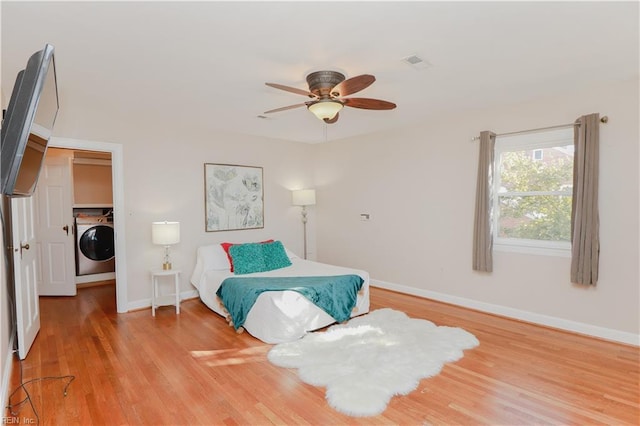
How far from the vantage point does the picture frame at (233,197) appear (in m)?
4.86

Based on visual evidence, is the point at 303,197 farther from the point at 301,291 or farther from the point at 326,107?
the point at 326,107

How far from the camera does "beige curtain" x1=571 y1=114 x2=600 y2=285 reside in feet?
10.5

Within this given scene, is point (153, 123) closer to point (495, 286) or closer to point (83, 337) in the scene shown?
point (83, 337)

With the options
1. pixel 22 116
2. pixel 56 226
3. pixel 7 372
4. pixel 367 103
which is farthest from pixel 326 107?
pixel 56 226

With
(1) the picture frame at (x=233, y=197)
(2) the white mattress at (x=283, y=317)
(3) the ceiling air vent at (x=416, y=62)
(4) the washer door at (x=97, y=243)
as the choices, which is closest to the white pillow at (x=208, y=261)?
(1) the picture frame at (x=233, y=197)

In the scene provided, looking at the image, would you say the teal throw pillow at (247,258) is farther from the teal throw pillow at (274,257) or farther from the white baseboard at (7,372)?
the white baseboard at (7,372)

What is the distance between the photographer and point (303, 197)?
218 inches

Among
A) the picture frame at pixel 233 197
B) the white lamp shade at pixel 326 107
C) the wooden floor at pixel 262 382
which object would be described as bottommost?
Answer: the wooden floor at pixel 262 382

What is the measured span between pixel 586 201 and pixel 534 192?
0.53 metres

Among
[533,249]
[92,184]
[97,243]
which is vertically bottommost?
[97,243]

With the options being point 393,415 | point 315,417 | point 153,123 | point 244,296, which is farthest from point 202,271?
point 393,415

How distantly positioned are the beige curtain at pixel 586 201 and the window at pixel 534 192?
17 cm

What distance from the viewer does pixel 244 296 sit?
11.2 feet

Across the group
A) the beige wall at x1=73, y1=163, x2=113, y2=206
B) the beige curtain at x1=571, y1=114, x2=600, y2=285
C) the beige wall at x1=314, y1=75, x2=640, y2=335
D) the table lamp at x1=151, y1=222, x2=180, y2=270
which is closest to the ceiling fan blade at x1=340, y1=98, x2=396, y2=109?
the beige wall at x1=314, y1=75, x2=640, y2=335
